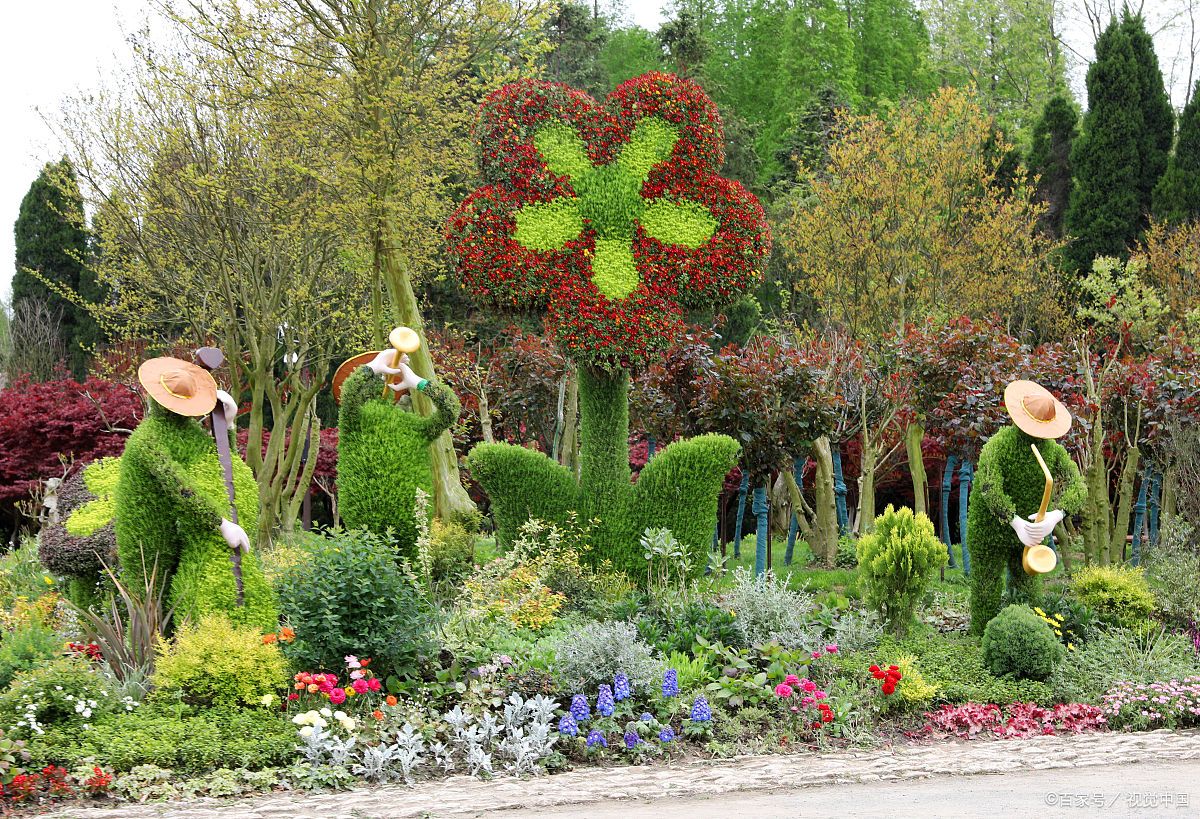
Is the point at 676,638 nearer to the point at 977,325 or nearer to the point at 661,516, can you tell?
the point at 661,516

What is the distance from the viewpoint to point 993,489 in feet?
26.9

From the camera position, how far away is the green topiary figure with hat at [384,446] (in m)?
8.52

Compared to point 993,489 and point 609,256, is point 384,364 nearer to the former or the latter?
point 609,256

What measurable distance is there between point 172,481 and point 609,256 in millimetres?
4746

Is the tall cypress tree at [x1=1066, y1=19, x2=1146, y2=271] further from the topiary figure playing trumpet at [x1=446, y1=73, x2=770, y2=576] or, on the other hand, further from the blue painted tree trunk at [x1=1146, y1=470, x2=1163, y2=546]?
the topiary figure playing trumpet at [x1=446, y1=73, x2=770, y2=576]

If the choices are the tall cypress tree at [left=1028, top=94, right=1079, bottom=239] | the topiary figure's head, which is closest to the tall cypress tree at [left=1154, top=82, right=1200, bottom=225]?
the tall cypress tree at [left=1028, top=94, right=1079, bottom=239]

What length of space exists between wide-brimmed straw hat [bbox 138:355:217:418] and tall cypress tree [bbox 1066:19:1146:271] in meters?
20.6

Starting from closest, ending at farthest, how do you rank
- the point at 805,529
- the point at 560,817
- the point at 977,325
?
1. the point at 560,817
2. the point at 977,325
3. the point at 805,529

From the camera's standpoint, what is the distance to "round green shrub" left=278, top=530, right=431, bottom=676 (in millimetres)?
6805

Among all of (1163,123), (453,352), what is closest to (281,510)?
(453,352)

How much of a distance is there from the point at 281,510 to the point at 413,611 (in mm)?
9178

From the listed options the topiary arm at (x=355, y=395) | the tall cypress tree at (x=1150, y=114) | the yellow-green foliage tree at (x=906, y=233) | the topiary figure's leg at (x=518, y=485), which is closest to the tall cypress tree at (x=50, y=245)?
the yellow-green foliage tree at (x=906, y=233)

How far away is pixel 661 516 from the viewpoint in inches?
375

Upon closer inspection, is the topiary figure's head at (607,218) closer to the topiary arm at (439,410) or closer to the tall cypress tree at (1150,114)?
the topiary arm at (439,410)
